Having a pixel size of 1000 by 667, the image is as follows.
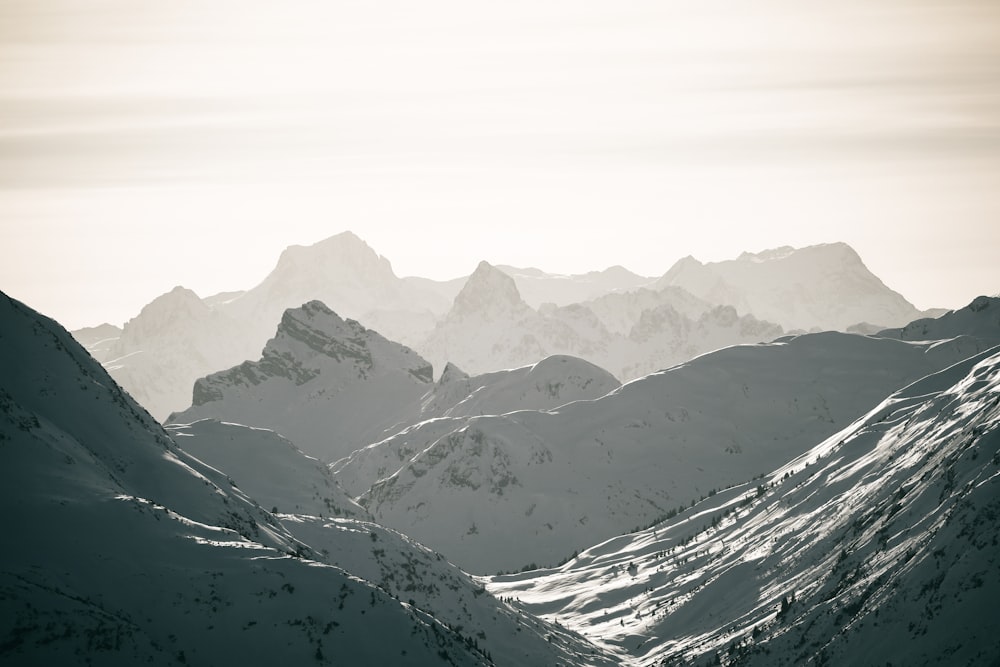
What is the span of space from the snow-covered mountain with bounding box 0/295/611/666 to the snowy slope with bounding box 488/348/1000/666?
4310 centimetres

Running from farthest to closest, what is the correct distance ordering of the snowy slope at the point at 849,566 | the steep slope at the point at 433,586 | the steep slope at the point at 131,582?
the steep slope at the point at 433,586 < the snowy slope at the point at 849,566 < the steep slope at the point at 131,582

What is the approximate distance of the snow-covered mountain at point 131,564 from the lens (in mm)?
68312

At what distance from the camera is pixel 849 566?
130m

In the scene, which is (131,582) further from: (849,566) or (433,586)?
(849,566)

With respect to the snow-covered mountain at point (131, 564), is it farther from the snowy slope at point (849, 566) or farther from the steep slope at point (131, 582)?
the snowy slope at point (849, 566)

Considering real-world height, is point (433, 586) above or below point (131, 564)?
below

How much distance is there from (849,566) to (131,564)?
82820mm

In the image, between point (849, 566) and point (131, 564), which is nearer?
point (131, 564)

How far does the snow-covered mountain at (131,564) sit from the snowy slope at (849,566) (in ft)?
141

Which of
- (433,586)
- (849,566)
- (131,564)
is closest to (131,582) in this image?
(131,564)

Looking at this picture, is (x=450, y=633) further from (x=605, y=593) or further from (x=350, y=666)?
(x=605, y=593)

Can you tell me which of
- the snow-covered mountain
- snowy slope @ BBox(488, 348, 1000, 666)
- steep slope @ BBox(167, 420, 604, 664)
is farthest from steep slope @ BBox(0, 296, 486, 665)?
snowy slope @ BBox(488, 348, 1000, 666)

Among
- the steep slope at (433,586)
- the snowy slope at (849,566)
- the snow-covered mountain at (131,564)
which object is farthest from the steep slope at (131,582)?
the snowy slope at (849,566)

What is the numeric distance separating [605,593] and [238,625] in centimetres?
11470
